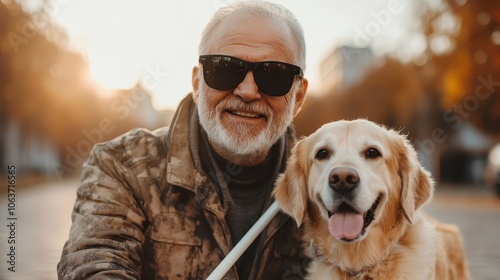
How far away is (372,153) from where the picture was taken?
11.7 feet

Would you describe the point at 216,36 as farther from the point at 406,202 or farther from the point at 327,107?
the point at 327,107

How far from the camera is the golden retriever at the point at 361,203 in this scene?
10.9 ft

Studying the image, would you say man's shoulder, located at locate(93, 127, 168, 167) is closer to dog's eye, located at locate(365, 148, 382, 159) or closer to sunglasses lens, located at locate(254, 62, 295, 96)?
sunglasses lens, located at locate(254, 62, 295, 96)

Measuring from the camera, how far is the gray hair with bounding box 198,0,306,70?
145 inches

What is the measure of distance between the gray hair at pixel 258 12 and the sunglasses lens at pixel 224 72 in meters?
0.26

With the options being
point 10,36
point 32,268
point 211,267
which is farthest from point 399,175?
point 10,36

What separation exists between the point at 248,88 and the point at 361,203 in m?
0.95

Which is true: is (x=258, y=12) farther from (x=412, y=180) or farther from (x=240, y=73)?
(x=412, y=180)

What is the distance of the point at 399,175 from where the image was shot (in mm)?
3701

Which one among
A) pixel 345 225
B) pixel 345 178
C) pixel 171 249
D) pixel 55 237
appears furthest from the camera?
pixel 55 237

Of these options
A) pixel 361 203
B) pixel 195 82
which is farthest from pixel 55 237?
pixel 361 203

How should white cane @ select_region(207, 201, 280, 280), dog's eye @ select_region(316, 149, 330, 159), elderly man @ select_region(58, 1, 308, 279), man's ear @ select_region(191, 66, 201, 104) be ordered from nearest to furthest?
white cane @ select_region(207, 201, 280, 280), elderly man @ select_region(58, 1, 308, 279), dog's eye @ select_region(316, 149, 330, 159), man's ear @ select_region(191, 66, 201, 104)

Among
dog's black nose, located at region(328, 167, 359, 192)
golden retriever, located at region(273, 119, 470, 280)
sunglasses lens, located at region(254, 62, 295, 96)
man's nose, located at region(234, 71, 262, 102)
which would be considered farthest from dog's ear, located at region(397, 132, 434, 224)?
man's nose, located at region(234, 71, 262, 102)

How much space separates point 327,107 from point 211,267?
4521 cm
